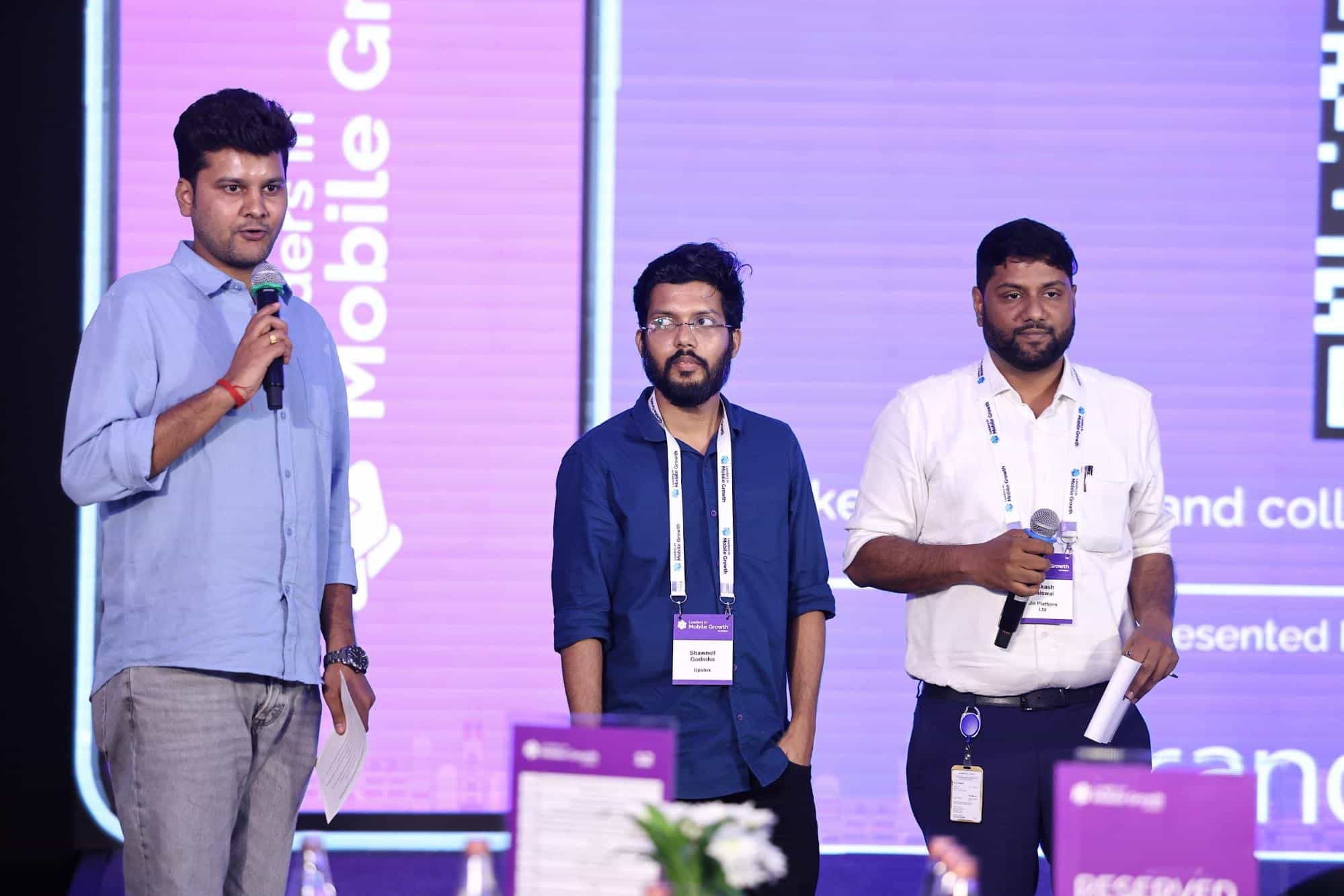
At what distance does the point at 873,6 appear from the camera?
438 cm

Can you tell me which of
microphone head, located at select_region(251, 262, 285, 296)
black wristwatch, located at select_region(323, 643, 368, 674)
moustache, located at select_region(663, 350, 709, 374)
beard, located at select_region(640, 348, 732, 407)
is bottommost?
black wristwatch, located at select_region(323, 643, 368, 674)

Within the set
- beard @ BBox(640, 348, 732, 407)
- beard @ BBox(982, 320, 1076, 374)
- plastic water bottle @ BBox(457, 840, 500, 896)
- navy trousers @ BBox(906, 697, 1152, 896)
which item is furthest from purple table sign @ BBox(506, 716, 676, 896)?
beard @ BBox(982, 320, 1076, 374)

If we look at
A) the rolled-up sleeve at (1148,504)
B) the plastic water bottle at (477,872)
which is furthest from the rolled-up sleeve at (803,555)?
the plastic water bottle at (477,872)

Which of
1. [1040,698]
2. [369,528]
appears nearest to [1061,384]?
[1040,698]

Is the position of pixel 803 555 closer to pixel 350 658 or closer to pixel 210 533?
pixel 350 658

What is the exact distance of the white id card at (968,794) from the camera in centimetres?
274

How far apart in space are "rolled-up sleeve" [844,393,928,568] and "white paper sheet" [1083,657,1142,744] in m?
0.54

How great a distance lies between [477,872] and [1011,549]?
1.44 meters

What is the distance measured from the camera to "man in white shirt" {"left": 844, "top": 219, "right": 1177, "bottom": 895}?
2756 mm

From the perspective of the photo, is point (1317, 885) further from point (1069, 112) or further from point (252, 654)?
point (1069, 112)

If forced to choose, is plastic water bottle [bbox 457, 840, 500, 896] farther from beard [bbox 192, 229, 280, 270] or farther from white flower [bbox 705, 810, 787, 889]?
beard [bbox 192, 229, 280, 270]

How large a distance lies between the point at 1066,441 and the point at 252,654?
166cm

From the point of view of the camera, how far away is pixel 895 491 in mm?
2938

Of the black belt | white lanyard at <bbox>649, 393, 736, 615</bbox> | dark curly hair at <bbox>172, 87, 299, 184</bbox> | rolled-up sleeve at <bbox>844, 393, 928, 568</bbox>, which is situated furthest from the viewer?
rolled-up sleeve at <bbox>844, 393, 928, 568</bbox>
